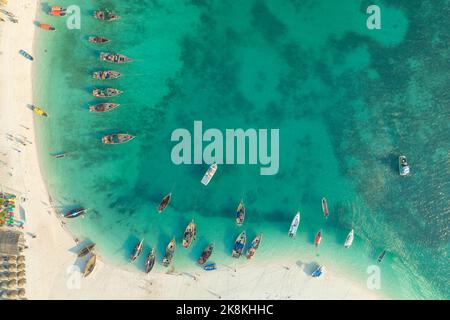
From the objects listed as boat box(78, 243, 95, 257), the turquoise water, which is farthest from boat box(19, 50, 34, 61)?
boat box(78, 243, 95, 257)

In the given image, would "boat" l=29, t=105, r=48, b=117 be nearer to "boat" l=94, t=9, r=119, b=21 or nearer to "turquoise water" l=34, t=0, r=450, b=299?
"turquoise water" l=34, t=0, r=450, b=299

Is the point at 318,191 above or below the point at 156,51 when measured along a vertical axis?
below

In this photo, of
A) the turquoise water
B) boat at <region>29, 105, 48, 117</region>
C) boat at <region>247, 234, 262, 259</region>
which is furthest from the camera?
boat at <region>247, 234, 262, 259</region>

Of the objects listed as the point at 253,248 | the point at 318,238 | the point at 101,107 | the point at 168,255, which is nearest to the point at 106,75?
the point at 101,107

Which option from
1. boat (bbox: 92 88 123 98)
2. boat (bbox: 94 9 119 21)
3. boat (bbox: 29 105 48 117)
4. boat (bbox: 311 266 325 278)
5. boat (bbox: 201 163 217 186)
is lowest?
boat (bbox: 311 266 325 278)

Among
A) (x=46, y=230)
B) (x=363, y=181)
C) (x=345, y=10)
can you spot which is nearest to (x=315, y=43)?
(x=345, y=10)
